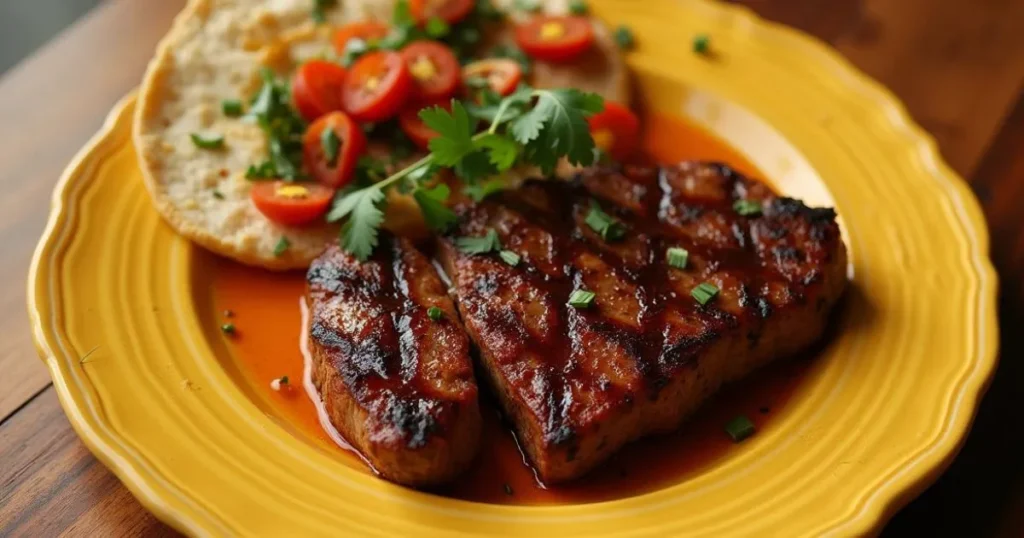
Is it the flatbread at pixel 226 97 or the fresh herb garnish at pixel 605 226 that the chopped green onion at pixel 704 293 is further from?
the flatbread at pixel 226 97

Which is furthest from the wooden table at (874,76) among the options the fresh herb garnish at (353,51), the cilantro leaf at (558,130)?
the cilantro leaf at (558,130)

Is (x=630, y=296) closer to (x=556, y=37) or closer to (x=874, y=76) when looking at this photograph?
(x=556, y=37)

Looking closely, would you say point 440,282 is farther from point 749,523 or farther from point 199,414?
point 749,523

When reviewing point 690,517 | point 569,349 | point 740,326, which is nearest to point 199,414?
point 569,349

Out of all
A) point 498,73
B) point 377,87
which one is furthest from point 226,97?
point 498,73

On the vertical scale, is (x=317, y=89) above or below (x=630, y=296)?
above
